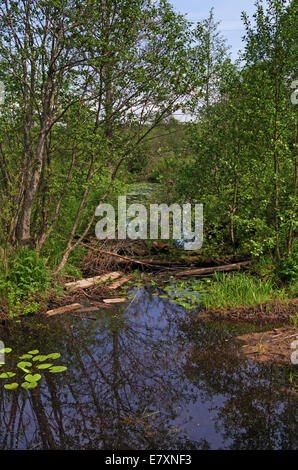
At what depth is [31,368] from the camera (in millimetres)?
4227

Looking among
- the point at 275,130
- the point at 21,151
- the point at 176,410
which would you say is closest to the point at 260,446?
the point at 176,410

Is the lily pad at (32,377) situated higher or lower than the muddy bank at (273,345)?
lower

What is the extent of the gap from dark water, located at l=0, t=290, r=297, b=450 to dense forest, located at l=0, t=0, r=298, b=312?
176cm

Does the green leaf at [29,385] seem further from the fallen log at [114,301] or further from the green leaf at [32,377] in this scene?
the fallen log at [114,301]

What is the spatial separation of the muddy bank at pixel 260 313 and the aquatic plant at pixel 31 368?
2.43 m

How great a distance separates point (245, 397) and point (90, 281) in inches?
174

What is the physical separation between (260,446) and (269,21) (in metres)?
6.39

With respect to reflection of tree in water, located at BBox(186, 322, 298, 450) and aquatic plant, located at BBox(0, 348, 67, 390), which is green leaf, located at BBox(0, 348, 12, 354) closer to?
aquatic plant, located at BBox(0, 348, 67, 390)

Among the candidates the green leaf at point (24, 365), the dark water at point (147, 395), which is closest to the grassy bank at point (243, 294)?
the dark water at point (147, 395)

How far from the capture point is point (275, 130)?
6.64m

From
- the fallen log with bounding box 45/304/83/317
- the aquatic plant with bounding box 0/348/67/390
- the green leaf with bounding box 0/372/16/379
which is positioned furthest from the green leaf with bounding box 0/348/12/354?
the fallen log with bounding box 45/304/83/317

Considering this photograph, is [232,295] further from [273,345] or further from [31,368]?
[31,368]

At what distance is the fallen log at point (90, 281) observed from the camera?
23.0 feet

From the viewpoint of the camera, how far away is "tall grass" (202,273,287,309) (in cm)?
606
